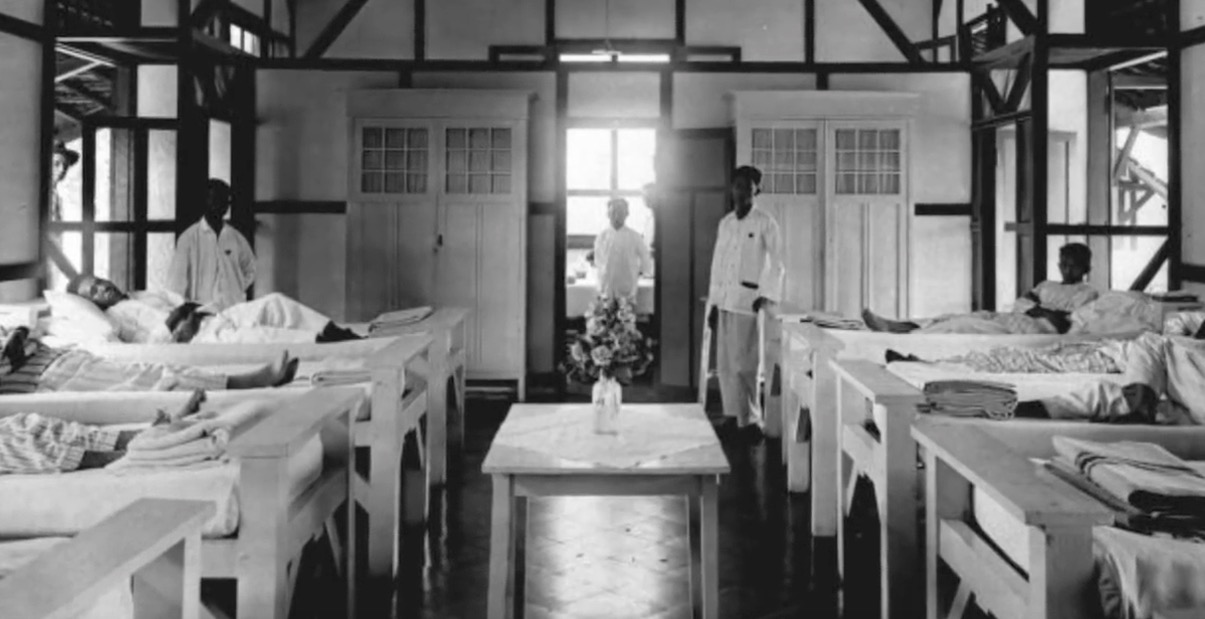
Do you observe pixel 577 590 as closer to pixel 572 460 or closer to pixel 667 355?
pixel 572 460

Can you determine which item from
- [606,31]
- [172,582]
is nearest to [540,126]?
[606,31]

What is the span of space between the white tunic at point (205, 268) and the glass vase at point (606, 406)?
3916mm

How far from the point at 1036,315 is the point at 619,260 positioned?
4497mm

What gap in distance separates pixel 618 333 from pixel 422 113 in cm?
502

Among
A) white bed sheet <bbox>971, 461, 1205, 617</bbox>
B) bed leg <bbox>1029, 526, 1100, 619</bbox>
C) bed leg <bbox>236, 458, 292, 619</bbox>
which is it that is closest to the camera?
bed leg <bbox>1029, 526, 1100, 619</bbox>

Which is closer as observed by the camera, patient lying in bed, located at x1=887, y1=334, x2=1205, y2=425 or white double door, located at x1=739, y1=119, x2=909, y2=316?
patient lying in bed, located at x1=887, y1=334, x2=1205, y2=425

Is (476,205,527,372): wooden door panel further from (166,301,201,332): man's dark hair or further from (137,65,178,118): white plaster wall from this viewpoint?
(166,301,201,332): man's dark hair

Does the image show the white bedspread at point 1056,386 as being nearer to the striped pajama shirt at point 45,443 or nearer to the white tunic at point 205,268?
the striped pajama shirt at point 45,443

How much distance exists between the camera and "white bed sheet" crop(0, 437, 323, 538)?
2783mm

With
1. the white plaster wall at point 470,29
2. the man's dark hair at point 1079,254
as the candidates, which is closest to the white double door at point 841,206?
the man's dark hair at point 1079,254

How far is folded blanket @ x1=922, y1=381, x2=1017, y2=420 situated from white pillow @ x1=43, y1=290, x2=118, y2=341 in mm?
4431

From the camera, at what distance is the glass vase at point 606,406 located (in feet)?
11.6

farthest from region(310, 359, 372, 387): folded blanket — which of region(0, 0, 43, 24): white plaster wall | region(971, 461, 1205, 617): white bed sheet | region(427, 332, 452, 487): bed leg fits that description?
region(0, 0, 43, 24): white plaster wall

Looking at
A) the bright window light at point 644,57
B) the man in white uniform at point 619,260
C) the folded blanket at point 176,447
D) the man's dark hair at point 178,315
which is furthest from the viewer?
the man in white uniform at point 619,260
